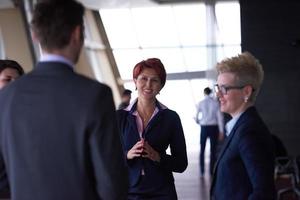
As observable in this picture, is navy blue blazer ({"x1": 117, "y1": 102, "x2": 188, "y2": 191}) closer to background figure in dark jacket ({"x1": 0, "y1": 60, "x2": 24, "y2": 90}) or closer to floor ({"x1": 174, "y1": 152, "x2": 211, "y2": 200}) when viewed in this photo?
background figure in dark jacket ({"x1": 0, "y1": 60, "x2": 24, "y2": 90})

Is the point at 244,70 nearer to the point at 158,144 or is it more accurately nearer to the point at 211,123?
the point at 158,144

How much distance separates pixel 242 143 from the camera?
2498 mm

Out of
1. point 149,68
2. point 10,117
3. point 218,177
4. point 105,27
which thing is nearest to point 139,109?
point 149,68

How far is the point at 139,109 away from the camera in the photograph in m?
3.28

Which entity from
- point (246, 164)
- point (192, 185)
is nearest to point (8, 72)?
point (246, 164)

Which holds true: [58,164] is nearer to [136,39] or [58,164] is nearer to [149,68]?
[149,68]

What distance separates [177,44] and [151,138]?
19123mm

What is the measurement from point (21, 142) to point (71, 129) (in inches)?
7.0

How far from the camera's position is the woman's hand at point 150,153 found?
10.0ft

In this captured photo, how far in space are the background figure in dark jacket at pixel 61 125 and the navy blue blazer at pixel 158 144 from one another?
122 centimetres

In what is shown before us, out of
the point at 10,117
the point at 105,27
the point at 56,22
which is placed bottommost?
the point at 10,117

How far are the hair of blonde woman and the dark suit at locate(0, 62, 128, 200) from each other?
95cm

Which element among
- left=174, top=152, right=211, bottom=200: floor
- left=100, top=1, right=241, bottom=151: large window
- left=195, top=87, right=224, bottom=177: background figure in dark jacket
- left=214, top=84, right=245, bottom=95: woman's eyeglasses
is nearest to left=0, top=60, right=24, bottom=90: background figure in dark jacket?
left=214, top=84, right=245, bottom=95: woman's eyeglasses

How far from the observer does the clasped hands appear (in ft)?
10.0
